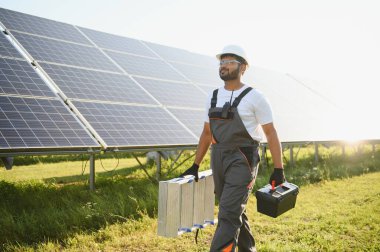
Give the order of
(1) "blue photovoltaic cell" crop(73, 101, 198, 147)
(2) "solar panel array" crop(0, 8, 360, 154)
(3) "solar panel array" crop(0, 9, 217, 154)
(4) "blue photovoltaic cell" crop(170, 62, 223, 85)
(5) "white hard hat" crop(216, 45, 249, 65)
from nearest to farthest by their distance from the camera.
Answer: (5) "white hard hat" crop(216, 45, 249, 65)
(2) "solar panel array" crop(0, 8, 360, 154)
(1) "blue photovoltaic cell" crop(73, 101, 198, 147)
(3) "solar panel array" crop(0, 9, 217, 154)
(4) "blue photovoltaic cell" crop(170, 62, 223, 85)

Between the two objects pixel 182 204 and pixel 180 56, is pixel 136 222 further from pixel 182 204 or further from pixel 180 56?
pixel 180 56

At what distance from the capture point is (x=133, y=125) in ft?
24.2

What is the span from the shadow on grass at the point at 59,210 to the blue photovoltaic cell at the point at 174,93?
249 centimetres

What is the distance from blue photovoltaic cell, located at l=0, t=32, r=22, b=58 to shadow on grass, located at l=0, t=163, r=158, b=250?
9.46ft

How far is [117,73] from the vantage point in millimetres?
9523

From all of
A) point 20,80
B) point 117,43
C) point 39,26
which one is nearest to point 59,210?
point 20,80

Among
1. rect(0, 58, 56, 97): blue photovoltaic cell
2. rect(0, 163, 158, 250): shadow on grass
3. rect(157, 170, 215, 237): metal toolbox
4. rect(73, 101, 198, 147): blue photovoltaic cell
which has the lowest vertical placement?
rect(0, 163, 158, 250): shadow on grass

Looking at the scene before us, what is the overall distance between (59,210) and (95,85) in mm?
3256

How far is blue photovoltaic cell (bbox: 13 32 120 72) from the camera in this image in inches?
342

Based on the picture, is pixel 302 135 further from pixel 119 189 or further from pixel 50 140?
pixel 50 140

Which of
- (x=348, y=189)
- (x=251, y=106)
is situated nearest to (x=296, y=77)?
(x=348, y=189)

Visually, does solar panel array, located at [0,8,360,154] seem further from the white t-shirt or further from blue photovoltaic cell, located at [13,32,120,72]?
the white t-shirt

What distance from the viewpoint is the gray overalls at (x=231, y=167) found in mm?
3379

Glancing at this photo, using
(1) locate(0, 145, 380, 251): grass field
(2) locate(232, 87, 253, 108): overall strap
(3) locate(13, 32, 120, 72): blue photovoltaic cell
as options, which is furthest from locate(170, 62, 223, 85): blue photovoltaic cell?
(2) locate(232, 87, 253, 108): overall strap
